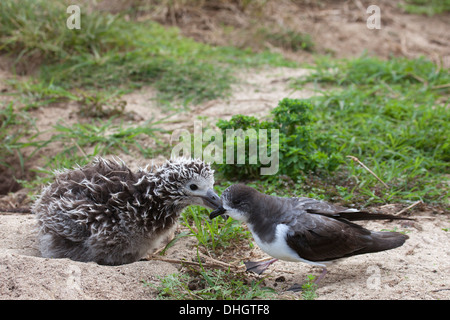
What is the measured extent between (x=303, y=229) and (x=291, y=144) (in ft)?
6.08

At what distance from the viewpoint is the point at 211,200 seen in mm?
4172

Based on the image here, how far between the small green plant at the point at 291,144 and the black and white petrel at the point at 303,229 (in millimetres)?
1344

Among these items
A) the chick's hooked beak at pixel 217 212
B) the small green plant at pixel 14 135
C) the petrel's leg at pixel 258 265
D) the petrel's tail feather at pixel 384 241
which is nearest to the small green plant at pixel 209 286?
the petrel's leg at pixel 258 265

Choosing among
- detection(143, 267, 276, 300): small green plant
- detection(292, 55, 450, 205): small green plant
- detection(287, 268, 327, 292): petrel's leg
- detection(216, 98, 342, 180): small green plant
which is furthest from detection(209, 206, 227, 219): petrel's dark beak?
detection(292, 55, 450, 205): small green plant

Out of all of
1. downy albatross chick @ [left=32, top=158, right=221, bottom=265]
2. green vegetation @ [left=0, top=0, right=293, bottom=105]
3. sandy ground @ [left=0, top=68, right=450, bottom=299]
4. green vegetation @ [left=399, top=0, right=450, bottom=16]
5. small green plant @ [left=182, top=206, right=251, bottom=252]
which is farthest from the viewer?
green vegetation @ [left=399, top=0, right=450, bottom=16]

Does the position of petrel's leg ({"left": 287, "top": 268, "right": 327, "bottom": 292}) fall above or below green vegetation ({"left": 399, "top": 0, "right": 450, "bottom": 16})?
below

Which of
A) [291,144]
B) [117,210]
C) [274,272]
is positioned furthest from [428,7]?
[117,210]

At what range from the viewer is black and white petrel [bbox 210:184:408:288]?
3633mm

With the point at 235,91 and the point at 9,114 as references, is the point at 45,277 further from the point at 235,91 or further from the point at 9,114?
the point at 235,91

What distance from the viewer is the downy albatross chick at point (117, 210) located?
13.3ft

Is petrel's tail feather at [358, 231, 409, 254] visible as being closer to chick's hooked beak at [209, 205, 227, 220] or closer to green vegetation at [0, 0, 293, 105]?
chick's hooked beak at [209, 205, 227, 220]

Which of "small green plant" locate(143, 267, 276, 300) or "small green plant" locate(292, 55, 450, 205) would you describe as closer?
"small green plant" locate(143, 267, 276, 300)

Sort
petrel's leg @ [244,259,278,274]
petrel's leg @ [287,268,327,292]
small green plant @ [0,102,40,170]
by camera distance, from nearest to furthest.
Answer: petrel's leg @ [287,268,327,292] < petrel's leg @ [244,259,278,274] < small green plant @ [0,102,40,170]

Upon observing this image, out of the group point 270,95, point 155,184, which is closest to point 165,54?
point 270,95
